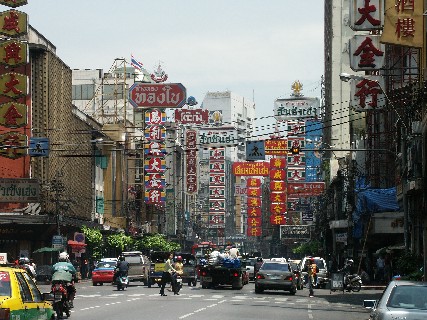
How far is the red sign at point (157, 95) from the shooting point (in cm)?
11475

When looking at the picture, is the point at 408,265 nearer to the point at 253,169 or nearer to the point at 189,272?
the point at 189,272

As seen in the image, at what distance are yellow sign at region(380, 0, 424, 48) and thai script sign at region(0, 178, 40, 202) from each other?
42.2m

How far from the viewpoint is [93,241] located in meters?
94.1

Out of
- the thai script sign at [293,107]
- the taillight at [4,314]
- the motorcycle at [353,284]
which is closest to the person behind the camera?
the taillight at [4,314]

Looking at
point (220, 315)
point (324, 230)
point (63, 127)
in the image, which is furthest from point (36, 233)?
point (220, 315)

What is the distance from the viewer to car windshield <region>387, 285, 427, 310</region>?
17.6 m

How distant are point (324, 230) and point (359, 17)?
76533 millimetres

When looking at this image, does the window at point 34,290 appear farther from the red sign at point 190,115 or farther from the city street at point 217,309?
the red sign at point 190,115

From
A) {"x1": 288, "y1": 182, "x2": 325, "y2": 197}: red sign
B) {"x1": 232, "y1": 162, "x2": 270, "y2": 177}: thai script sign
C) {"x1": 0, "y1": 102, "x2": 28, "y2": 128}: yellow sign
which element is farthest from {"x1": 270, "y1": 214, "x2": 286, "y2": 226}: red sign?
{"x1": 0, "y1": 102, "x2": 28, "y2": 128}: yellow sign

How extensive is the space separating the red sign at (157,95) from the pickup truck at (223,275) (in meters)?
60.0

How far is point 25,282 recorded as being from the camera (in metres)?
17.5

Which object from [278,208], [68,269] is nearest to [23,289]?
[68,269]

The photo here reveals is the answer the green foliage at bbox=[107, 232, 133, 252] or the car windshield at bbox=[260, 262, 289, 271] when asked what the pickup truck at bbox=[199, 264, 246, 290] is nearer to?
the car windshield at bbox=[260, 262, 289, 271]

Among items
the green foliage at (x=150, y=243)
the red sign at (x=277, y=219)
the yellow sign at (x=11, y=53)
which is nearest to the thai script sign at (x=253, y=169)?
the red sign at (x=277, y=219)
